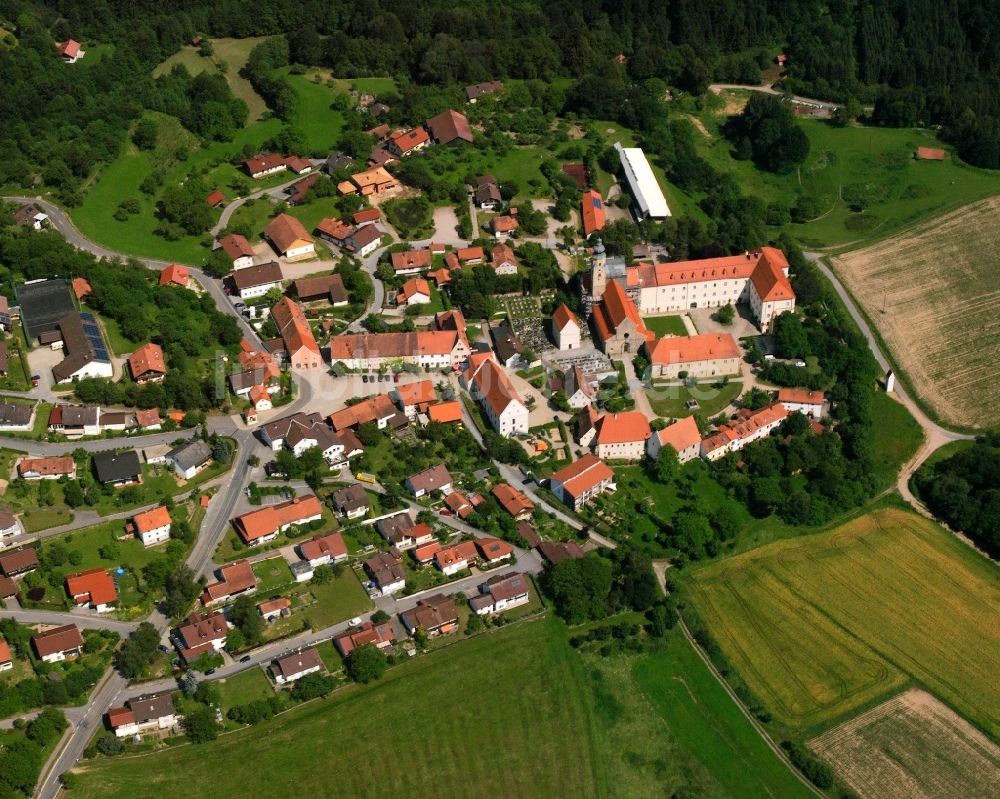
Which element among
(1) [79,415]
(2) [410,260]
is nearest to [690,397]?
(2) [410,260]

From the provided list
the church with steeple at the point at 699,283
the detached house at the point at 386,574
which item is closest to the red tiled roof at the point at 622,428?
the church with steeple at the point at 699,283

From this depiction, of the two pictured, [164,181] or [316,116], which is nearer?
[164,181]

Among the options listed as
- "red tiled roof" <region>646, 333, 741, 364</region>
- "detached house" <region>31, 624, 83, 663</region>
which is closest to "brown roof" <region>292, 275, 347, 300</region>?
"red tiled roof" <region>646, 333, 741, 364</region>

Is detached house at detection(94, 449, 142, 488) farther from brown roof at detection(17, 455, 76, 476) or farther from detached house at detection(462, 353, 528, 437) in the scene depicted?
detached house at detection(462, 353, 528, 437)

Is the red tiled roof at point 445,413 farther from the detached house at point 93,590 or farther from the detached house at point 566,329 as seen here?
the detached house at point 93,590

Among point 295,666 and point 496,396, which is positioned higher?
point 496,396

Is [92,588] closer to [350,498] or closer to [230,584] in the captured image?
[230,584]

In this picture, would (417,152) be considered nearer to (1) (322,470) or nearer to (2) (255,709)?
(1) (322,470)

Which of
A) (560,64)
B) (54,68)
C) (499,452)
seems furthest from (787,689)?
(54,68)
